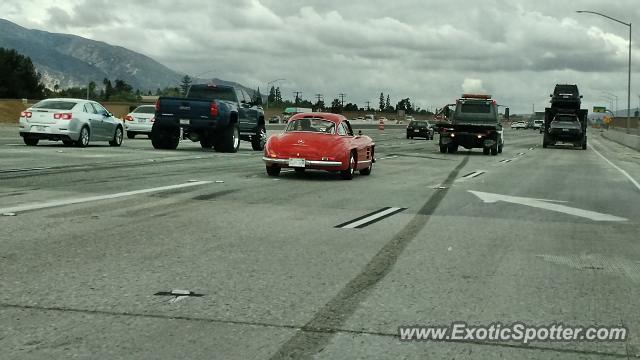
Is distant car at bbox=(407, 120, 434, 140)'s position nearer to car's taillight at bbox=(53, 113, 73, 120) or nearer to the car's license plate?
car's taillight at bbox=(53, 113, 73, 120)

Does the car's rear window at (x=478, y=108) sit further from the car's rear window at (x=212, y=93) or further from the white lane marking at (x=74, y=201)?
the white lane marking at (x=74, y=201)

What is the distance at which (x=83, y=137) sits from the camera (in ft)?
81.9

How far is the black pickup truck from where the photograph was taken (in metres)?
24.5

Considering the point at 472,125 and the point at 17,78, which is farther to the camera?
the point at 17,78

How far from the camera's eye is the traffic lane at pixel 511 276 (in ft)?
16.8

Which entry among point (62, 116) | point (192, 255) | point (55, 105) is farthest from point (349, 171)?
point (55, 105)

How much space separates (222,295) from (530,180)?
13.6 meters

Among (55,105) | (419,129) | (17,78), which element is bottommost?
(419,129)

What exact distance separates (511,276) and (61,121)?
19909 millimetres

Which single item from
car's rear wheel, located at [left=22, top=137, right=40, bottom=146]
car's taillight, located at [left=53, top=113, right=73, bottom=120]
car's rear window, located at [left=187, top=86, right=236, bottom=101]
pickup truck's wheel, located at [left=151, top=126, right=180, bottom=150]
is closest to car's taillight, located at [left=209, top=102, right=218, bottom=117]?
car's rear window, located at [left=187, top=86, right=236, bottom=101]

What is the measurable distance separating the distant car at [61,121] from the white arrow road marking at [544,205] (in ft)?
47.3

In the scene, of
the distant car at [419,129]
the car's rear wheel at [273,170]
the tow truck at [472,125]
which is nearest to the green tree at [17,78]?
the distant car at [419,129]

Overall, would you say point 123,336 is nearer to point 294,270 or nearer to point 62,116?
point 294,270

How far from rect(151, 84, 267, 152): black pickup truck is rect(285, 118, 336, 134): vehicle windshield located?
8.38 m
